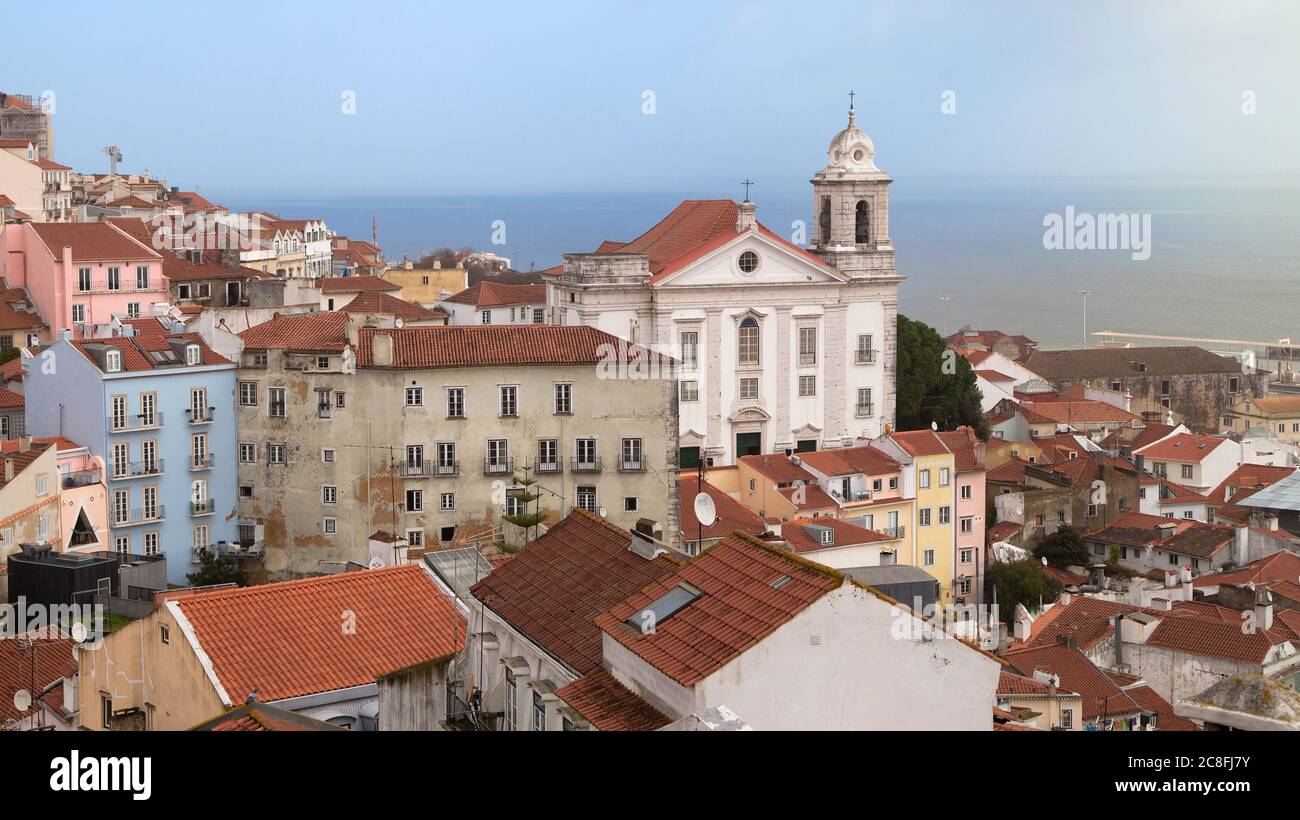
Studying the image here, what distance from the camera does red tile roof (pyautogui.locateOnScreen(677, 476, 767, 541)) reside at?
108ft

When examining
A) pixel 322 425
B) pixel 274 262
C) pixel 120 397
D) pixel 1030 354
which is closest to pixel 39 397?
pixel 120 397

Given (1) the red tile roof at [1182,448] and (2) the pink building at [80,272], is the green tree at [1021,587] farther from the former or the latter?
(2) the pink building at [80,272]

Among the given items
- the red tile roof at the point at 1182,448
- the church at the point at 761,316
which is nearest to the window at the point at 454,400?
the church at the point at 761,316

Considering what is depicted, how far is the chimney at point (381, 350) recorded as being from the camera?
3166cm

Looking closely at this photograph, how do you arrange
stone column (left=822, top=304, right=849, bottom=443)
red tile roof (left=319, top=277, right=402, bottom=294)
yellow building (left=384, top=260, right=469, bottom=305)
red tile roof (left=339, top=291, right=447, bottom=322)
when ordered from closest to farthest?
red tile roof (left=339, top=291, right=447, bottom=322) < stone column (left=822, top=304, right=849, bottom=443) < red tile roof (left=319, top=277, right=402, bottom=294) < yellow building (left=384, top=260, right=469, bottom=305)

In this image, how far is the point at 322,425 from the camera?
3206cm

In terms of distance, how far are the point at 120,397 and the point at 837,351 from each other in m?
22.6

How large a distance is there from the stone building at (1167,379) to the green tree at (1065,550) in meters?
25.1

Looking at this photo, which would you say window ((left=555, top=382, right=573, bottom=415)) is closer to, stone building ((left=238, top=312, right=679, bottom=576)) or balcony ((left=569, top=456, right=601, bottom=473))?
stone building ((left=238, top=312, right=679, bottom=576))

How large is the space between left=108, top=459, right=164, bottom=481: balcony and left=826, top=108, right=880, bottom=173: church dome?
24689 mm

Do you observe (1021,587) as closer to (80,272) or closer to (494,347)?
(494,347)

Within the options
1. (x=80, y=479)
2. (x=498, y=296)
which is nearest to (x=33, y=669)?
(x=80, y=479)

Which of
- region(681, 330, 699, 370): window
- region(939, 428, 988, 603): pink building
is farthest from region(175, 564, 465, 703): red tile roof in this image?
region(681, 330, 699, 370): window
